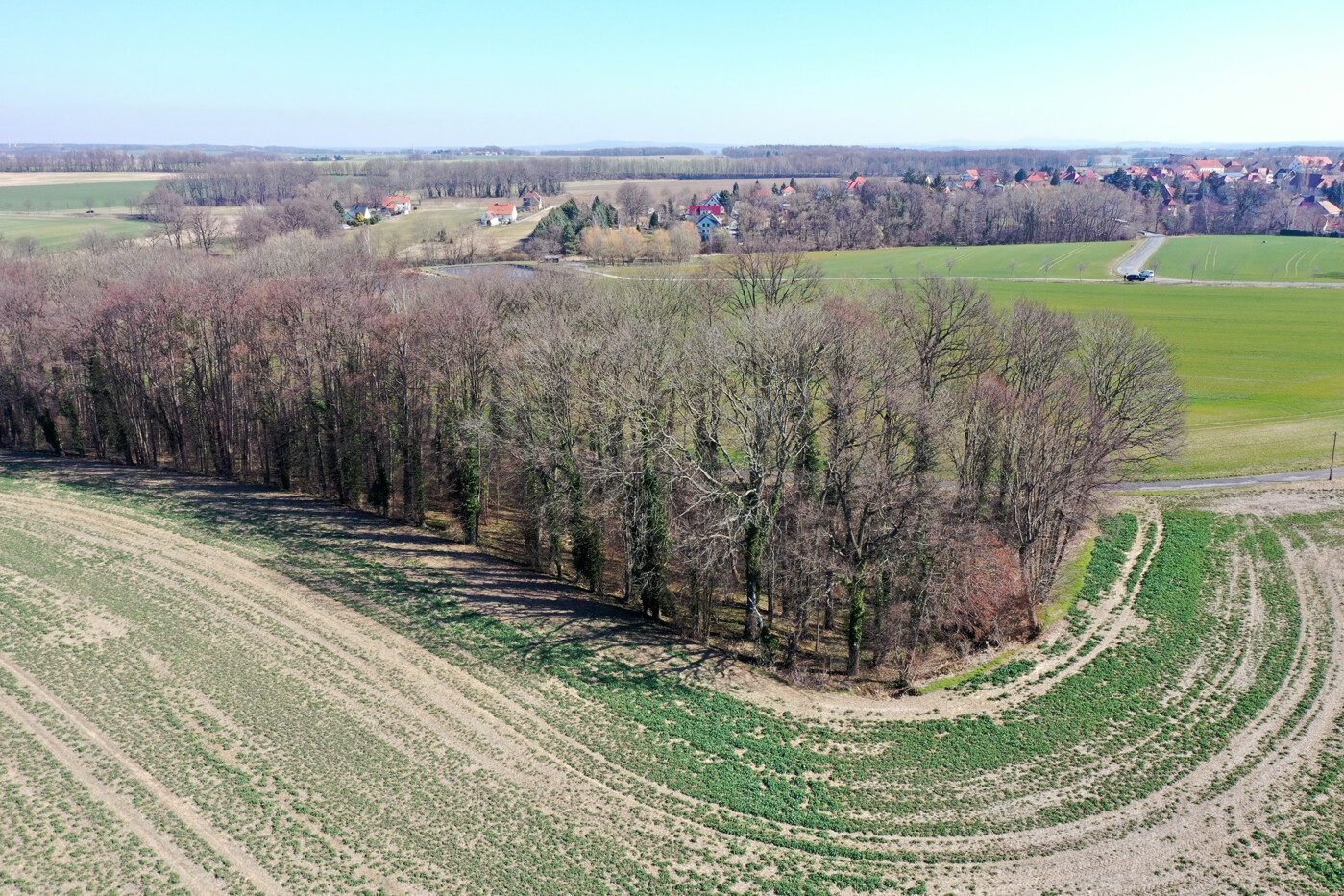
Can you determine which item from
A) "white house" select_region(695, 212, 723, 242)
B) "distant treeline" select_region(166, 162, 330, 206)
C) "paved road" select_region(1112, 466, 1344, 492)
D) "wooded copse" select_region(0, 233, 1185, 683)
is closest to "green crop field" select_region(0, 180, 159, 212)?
"distant treeline" select_region(166, 162, 330, 206)

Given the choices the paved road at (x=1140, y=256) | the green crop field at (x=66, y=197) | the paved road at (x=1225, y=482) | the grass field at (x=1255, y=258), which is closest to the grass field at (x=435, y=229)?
the green crop field at (x=66, y=197)

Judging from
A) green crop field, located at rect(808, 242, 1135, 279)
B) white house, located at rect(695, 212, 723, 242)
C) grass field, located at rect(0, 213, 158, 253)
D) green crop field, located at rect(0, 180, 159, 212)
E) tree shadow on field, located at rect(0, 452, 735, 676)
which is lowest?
tree shadow on field, located at rect(0, 452, 735, 676)

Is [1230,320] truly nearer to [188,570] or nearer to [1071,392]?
[1071,392]

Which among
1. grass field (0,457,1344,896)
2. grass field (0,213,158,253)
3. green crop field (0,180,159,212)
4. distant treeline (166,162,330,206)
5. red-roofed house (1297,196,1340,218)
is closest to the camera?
grass field (0,457,1344,896)

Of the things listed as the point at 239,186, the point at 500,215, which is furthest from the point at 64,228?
the point at 500,215

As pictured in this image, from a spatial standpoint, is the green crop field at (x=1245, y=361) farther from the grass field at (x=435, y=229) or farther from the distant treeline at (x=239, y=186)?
the distant treeline at (x=239, y=186)

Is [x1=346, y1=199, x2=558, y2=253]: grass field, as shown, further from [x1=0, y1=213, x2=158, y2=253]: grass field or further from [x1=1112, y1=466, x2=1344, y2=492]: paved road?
[x1=1112, y1=466, x2=1344, y2=492]: paved road
